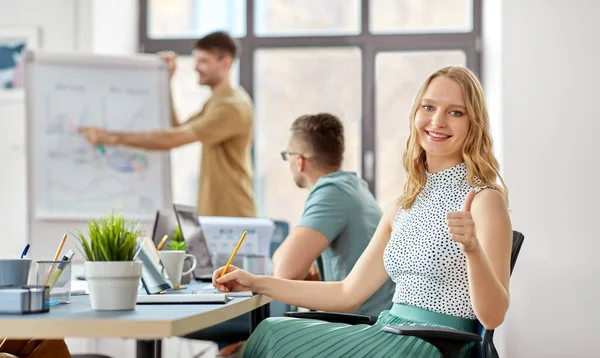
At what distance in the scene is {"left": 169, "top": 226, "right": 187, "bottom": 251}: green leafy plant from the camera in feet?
9.00

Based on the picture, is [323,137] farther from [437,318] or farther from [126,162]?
[126,162]

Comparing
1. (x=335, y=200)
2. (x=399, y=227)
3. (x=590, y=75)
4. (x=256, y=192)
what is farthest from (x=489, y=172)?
(x=256, y=192)

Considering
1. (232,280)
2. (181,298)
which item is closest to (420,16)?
(232,280)

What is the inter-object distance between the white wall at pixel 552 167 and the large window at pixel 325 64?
553 millimetres

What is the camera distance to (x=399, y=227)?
6.86 ft

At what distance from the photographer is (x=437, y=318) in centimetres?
194

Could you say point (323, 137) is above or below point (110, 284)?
above

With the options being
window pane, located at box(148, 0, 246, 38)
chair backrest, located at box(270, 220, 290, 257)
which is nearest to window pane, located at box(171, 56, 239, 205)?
window pane, located at box(148, 0, 246, 38)

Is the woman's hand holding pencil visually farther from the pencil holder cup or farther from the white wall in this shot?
the white wall

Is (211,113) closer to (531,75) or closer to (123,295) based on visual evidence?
(531,75)

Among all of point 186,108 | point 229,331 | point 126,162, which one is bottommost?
point 229,331

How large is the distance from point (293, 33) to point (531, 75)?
1504 millimetres

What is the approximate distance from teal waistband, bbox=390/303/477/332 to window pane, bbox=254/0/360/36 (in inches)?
138

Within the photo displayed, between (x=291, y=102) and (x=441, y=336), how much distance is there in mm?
3817
